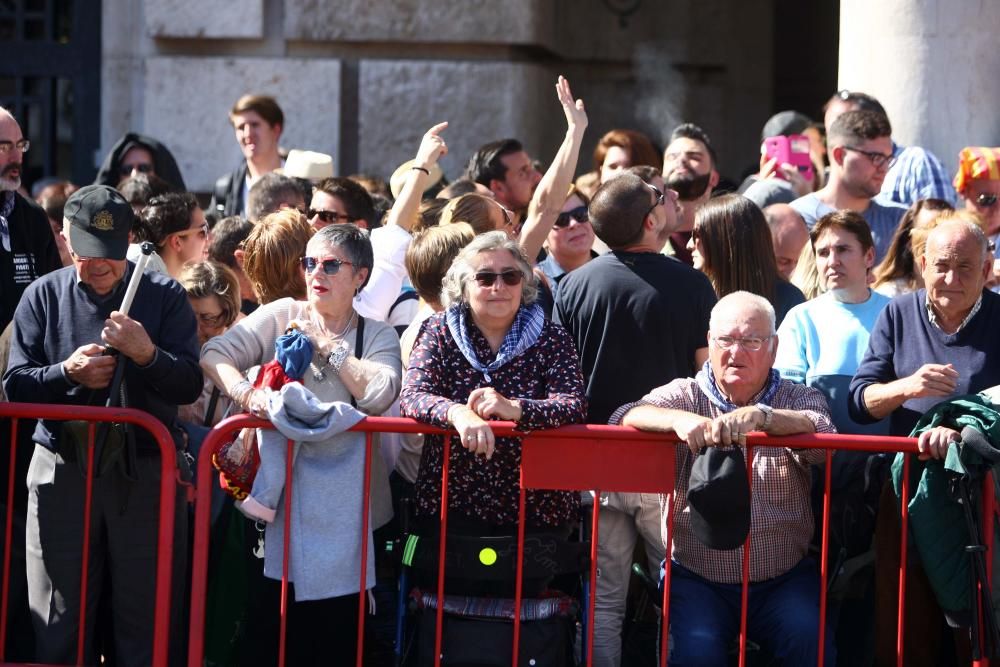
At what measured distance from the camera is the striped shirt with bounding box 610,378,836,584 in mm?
5156

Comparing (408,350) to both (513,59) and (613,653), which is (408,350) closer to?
(613,653)

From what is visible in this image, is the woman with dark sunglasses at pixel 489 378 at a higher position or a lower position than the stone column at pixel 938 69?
lower

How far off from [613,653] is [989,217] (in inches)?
110

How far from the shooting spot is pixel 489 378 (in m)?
5.16

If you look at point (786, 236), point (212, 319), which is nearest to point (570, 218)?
point (786, 236)

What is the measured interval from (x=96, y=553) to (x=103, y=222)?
106 centimetres

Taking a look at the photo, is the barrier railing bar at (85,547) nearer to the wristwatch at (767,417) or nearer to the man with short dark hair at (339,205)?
the man with short dark hair at (339,205)

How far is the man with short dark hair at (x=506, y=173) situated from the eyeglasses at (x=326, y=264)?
8.13 ft

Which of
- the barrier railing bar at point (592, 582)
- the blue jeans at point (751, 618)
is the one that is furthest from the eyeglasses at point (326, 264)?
the blue jeans at point (751, 618)

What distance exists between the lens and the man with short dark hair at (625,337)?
5375mm

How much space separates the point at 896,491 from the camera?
5.02 meters

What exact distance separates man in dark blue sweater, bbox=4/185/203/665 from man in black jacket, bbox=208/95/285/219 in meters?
2.77

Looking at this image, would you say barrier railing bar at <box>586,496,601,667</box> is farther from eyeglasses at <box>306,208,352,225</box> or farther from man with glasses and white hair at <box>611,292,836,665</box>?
eyeglasses at <box>306,208,352,225</box>

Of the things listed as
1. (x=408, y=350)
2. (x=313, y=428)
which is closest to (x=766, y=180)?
(x=408, y=350)
